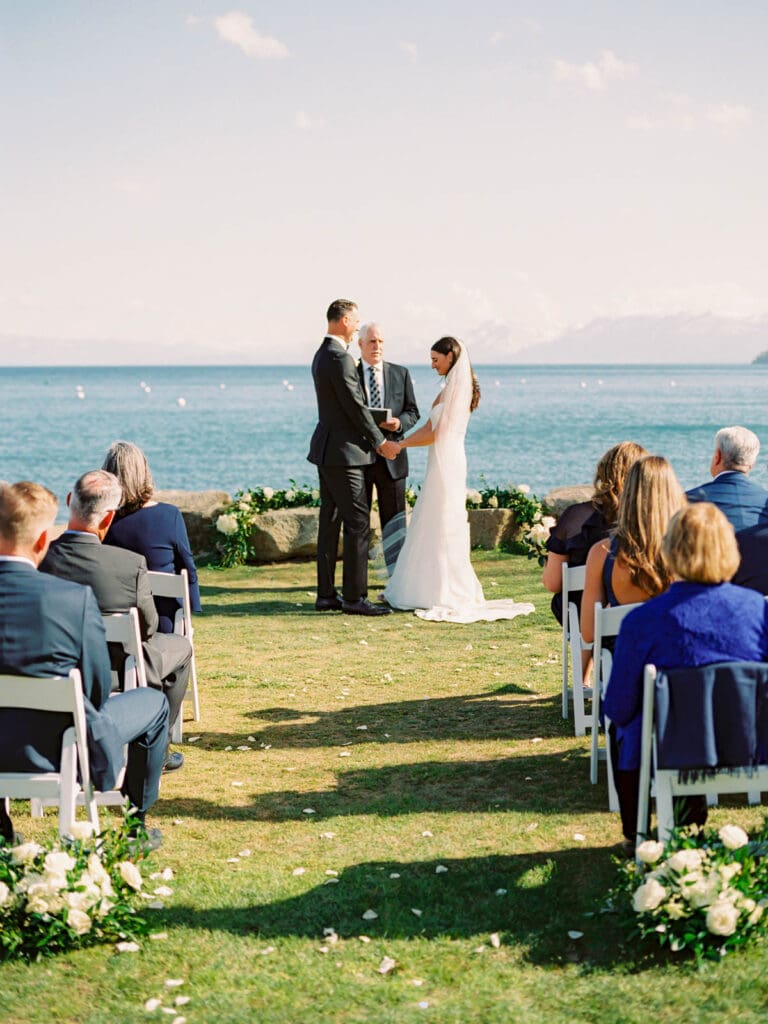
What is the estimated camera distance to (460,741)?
5.86 metres

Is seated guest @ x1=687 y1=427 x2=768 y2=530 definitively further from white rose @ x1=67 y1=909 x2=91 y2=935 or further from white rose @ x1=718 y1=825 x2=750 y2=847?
white rose @ x1=67 y1=909 x2=91 y2=935

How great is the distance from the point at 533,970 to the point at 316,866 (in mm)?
1099

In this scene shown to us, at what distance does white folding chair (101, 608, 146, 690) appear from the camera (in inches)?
187

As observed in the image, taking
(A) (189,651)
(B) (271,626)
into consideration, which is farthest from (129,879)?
(B) (271,626)

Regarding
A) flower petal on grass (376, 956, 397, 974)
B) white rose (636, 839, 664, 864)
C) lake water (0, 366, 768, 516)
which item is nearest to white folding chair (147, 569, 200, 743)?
flower petal on grass (376, 956, 397, 974)

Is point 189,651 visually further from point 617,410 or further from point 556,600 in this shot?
point 617,410

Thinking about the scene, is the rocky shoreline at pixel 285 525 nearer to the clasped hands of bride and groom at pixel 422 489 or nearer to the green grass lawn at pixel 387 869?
the clasped hands of bride and groom at pixel 422 489

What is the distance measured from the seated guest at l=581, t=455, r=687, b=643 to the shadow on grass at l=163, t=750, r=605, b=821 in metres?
0.92

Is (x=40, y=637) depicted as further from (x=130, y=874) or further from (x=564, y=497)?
(x=564, y=497)

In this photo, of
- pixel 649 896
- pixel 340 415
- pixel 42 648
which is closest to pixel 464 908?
pixel 649 896

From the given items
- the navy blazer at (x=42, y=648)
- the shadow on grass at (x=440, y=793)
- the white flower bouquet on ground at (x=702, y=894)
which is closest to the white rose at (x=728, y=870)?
the white flower bouquet on ground at (x=702, y=894)

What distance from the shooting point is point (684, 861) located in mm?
3389

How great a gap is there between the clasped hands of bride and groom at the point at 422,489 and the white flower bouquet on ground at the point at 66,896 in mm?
5607

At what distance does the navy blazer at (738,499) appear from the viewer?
5094 mm
